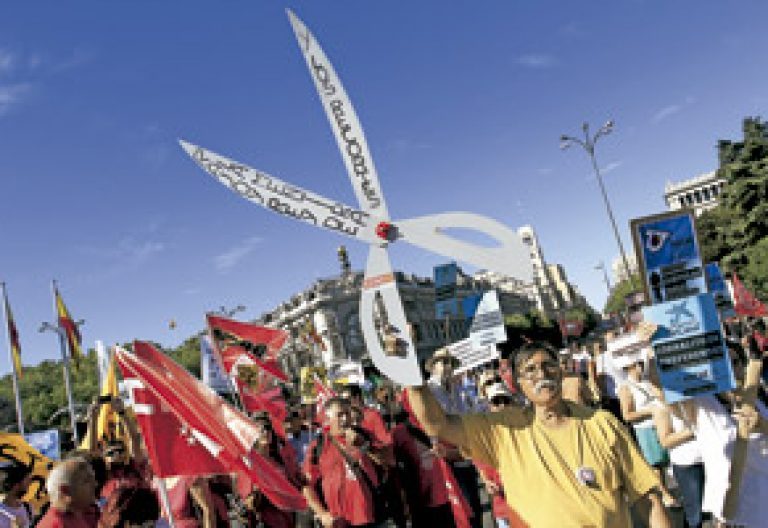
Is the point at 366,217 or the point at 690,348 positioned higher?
the point at 366,217

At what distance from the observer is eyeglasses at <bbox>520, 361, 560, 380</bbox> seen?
2645 mm

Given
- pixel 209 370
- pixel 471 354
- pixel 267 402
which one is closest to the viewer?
pixel 471 354

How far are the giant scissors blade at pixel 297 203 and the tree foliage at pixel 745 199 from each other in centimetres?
3822

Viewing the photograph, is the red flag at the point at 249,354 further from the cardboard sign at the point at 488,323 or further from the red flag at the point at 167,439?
the red flag at the point at 167,439

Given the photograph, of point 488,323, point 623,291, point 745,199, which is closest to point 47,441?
point 488,323

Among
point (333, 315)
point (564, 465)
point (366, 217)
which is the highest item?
point (333, 315)

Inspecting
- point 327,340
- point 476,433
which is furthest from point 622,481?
point 327,340

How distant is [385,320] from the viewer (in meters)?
3.03

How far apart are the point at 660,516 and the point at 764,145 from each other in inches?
1812

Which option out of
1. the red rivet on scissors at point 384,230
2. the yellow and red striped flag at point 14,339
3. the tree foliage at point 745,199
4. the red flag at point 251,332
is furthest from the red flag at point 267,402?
the tree foliage at point 745,199

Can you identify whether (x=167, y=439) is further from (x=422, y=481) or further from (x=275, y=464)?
(x=422, y=481)

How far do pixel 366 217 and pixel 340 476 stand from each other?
7.72ft

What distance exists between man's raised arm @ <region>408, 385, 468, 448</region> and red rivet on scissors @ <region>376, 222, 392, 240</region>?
806 millimetres

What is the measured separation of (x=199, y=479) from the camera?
4.06 meters
